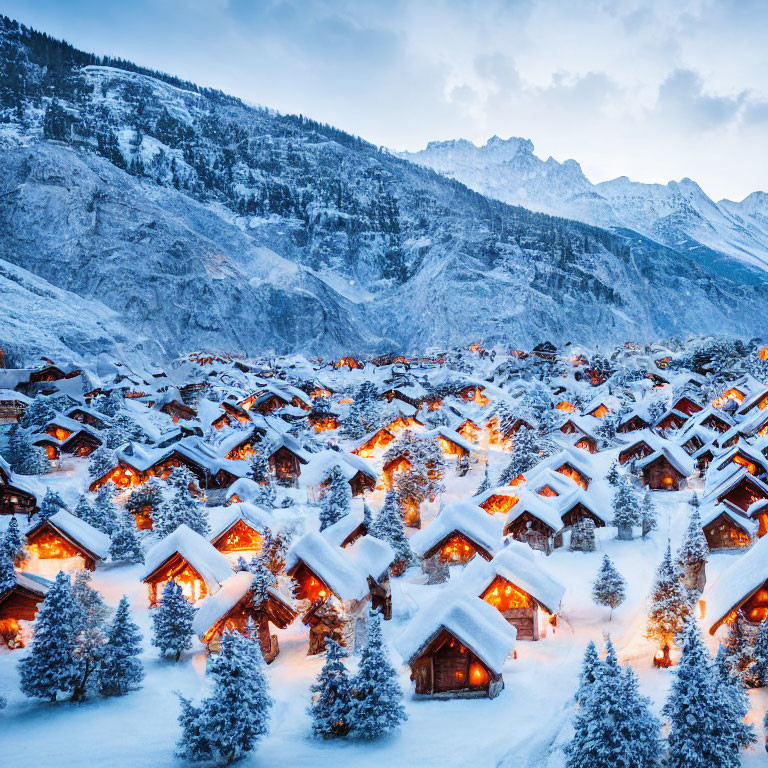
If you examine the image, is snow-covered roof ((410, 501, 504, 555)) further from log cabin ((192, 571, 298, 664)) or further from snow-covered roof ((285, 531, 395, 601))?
log cabin ((192, 571, 298, 664))

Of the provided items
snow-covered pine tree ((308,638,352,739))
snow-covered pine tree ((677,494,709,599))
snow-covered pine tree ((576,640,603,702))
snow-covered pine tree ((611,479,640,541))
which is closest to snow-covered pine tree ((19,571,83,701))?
snow-covered pine tree ((308,638,352,739))

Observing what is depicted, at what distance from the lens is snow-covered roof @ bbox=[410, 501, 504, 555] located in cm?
2930

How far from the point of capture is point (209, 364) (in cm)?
10575

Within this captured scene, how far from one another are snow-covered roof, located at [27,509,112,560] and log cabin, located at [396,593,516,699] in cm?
1666

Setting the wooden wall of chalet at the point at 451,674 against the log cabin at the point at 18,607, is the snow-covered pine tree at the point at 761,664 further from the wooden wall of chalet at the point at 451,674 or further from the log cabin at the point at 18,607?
the log cabin at the point at 18,607

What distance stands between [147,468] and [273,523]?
12.6 m

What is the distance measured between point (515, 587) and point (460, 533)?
229 inches

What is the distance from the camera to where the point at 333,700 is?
680 inches

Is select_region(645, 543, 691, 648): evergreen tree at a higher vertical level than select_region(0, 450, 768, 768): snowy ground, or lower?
higher

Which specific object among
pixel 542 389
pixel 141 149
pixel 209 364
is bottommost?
pixel 542 389

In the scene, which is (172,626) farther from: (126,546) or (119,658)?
(126,546)

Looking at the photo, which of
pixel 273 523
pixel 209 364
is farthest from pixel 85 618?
pixel 209 364

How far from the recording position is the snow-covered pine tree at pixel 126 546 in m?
30.5

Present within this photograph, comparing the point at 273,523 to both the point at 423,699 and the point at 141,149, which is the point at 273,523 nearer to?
the point at 423,699
